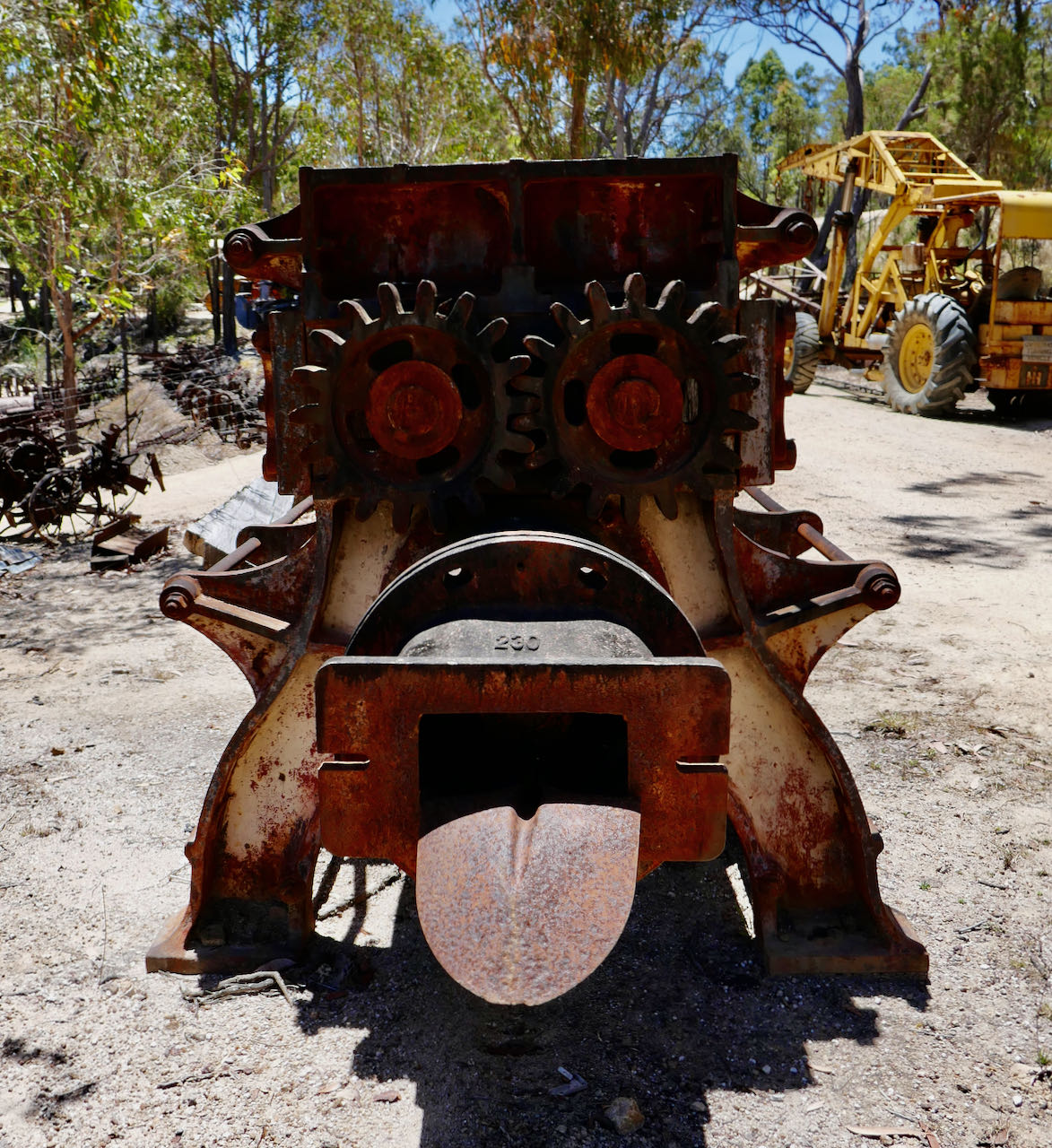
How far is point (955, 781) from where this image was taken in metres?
4.29

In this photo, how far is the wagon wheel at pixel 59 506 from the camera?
8.95 meters

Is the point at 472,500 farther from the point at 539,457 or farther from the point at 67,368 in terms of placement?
the point at 67,368

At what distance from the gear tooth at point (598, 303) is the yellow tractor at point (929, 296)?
1128cm

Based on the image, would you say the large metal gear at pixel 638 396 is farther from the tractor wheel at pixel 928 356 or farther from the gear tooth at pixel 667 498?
the tractor wheel at pixel 928 356

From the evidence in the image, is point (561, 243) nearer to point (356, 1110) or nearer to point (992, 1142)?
point (356, 1110)

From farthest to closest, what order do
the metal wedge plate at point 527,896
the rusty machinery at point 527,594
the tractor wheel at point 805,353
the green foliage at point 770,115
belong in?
the green foliage at point 770,115, the tractor wheel at point 805,353, the rusty machinery at point 527,594, the metal wedge plate at point 527,896

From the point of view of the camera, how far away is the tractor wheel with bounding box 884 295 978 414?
41.0ft

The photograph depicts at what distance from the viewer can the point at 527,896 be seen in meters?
1.65

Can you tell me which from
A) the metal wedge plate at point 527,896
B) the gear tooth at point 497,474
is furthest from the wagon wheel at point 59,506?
the metal wedge plate at point 527,896

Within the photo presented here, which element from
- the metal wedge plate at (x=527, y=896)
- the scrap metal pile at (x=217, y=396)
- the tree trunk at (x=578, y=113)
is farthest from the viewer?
the scrap metal pile at (x=217, y=396)

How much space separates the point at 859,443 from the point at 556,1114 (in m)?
9.85

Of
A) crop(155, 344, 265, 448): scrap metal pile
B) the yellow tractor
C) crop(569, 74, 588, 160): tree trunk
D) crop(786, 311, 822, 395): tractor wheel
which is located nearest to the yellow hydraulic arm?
the yellow tractor

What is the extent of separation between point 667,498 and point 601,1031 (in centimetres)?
137

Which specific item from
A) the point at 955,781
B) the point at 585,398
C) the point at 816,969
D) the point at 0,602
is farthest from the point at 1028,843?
the point at 0,602
